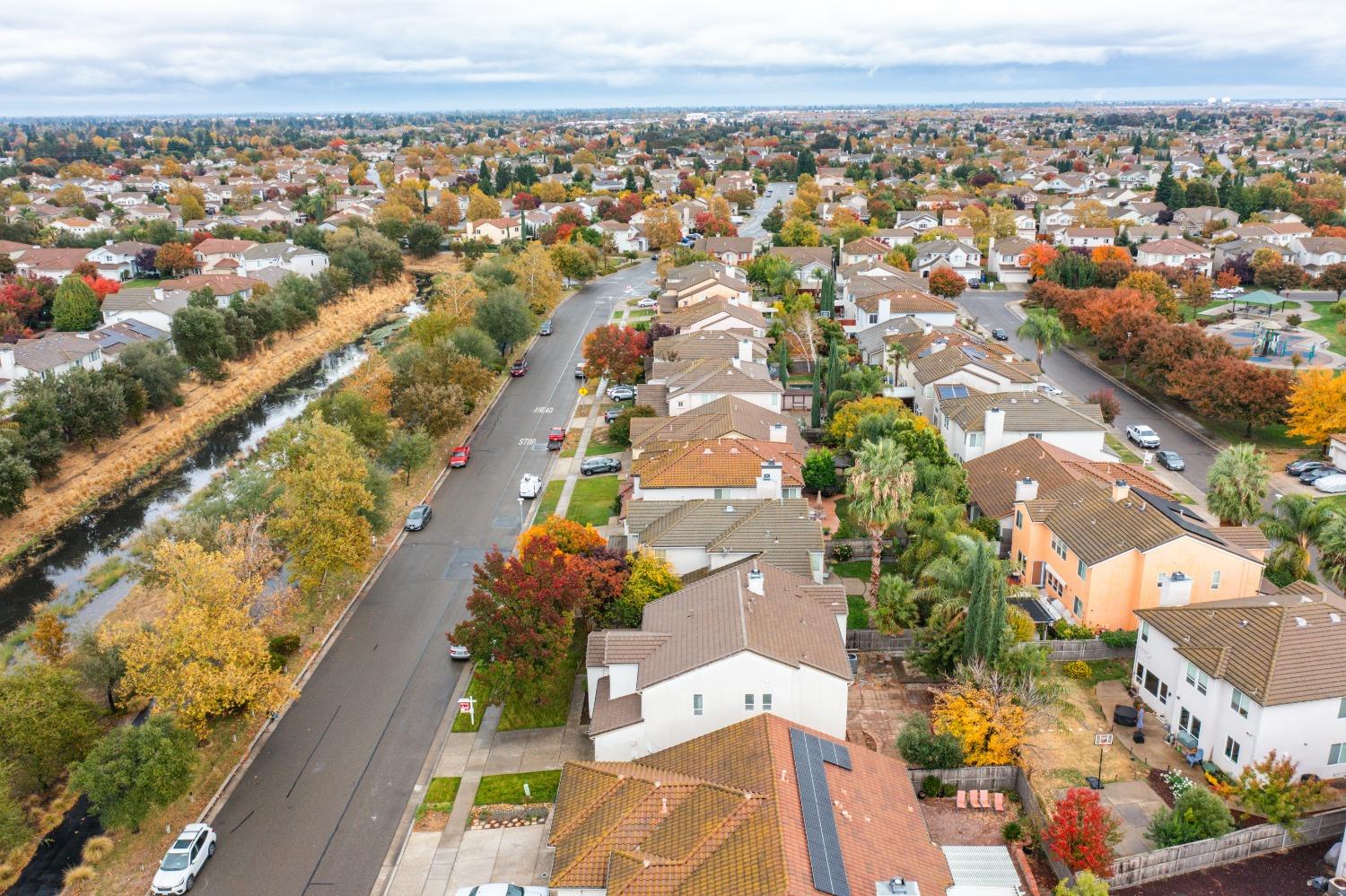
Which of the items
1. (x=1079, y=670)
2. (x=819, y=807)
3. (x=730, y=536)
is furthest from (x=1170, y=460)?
(x=819, y=807)

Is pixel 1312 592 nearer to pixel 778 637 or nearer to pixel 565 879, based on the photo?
pixel 778 637

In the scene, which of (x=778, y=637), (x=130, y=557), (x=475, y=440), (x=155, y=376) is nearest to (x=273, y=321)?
(x=155, y=376)

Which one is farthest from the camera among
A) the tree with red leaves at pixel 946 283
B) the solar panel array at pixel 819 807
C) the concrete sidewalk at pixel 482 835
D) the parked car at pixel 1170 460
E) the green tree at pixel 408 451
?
the tree with red leaves at pixel 946 283

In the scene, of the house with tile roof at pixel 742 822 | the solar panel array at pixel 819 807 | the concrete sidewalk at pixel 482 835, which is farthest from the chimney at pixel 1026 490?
the concrete sidewalk at pixel 482 835

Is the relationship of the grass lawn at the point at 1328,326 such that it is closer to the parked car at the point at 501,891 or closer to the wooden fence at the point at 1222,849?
the wooden fence at the point at 1222,849

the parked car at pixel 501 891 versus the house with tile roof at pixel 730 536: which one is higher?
the house with tile roof at pixel 730 536

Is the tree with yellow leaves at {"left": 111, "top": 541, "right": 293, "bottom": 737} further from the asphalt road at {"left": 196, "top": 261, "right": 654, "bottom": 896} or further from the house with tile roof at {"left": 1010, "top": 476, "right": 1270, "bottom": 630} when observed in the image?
the house with tile roof at {"left": 1010, "top": 476, "right": 1270, "bottom": 630}
